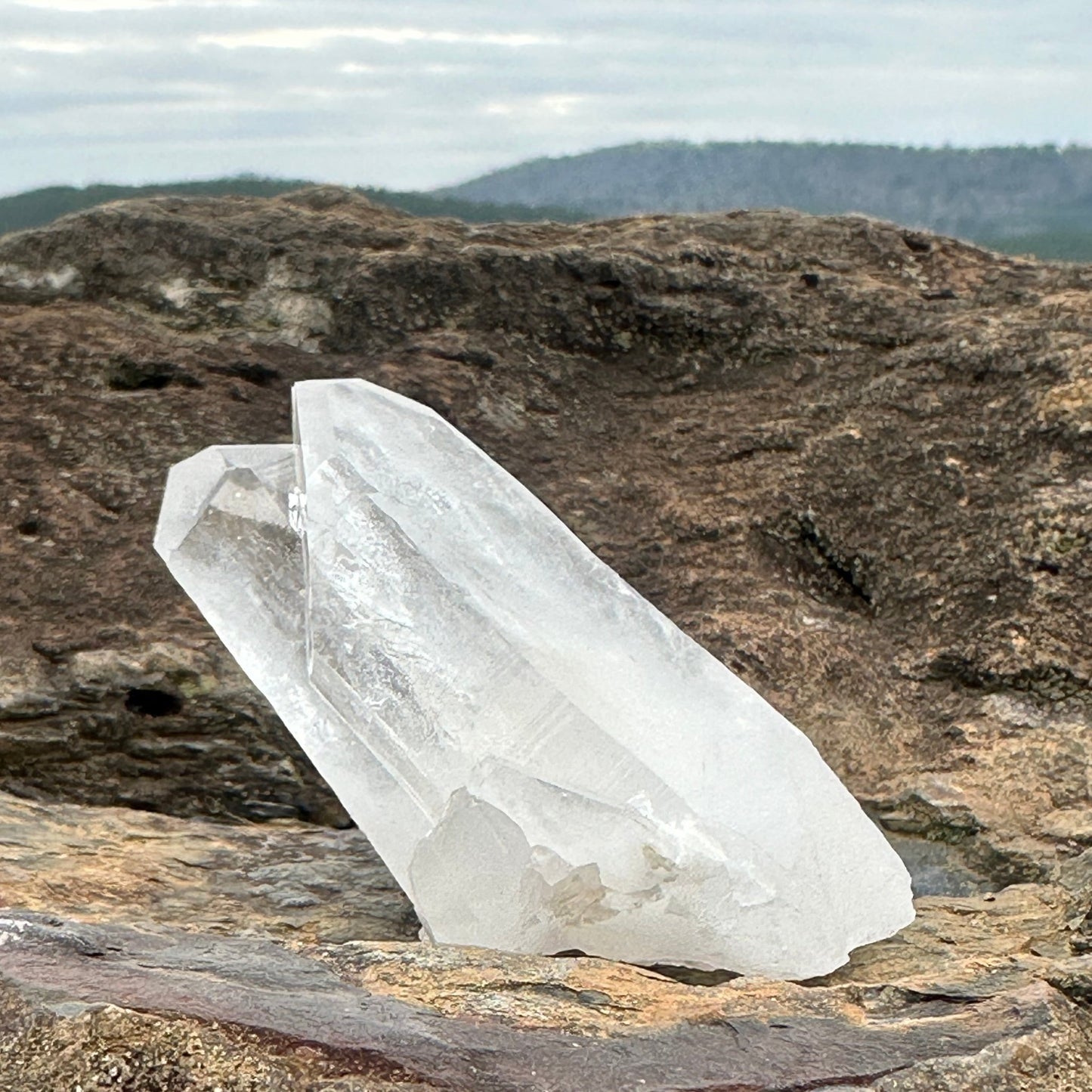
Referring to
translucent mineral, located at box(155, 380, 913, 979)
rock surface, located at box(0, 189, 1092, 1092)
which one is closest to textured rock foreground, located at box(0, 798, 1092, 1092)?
rock surface, located at box(0, 189, 1092, 1092)

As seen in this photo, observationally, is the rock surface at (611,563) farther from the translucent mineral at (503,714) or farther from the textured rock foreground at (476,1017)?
the translucent mineral at (503,714)

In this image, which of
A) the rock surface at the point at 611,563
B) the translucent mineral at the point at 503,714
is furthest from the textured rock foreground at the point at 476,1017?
the translucent mineral at the point at 503,714

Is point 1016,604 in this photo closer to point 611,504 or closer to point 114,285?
point 611,504

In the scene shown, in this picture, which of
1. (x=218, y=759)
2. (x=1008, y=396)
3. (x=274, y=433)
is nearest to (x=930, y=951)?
(x=218, y=759)

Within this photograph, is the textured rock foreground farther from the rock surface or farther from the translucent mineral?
the translucent mineral

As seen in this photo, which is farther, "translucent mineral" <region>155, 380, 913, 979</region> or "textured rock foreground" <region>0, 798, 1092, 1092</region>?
"translucent mineral" <region>155, 380, 913, 979</region>
